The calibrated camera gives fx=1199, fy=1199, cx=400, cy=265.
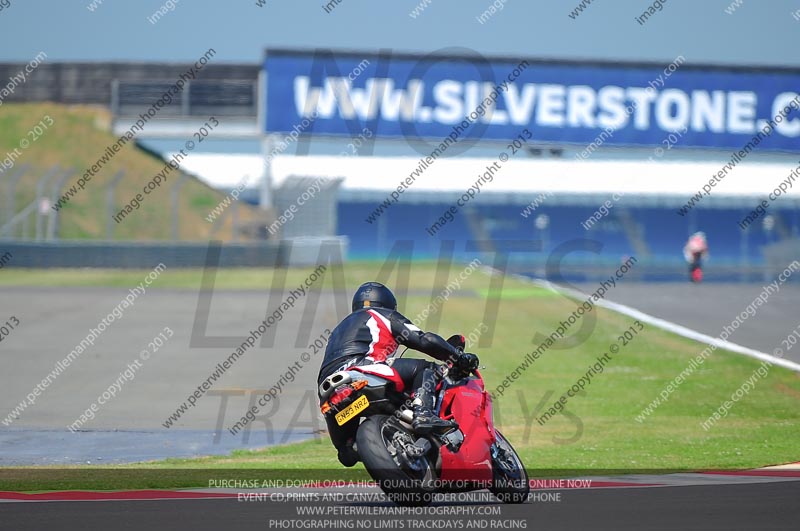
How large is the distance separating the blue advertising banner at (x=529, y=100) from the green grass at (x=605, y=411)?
21584 mm

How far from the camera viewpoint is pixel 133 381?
60.4ft

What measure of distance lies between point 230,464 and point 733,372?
1044cm

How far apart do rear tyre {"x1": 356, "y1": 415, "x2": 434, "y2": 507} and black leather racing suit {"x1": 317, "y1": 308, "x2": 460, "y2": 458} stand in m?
0.40

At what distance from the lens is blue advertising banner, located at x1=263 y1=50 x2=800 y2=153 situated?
5009 cm

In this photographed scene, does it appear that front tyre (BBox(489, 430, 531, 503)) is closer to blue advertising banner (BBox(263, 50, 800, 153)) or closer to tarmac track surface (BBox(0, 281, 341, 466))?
tarmac track surface (BBox(0, 281, 341, 466))

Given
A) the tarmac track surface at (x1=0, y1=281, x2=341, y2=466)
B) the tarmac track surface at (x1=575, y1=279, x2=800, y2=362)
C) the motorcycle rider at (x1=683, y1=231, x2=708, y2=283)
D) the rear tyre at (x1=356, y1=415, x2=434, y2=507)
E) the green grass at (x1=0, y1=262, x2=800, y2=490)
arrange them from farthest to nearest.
Result: the motorcycle rider at (x1=683, y1=231, x2=708, y2=283) < the tarmac track surface at (x1=575, y1=279, x2=800, y2=362) < the tarmac track surface at (x1=0, y1=281, x2=341, y2=466) < the green grass at (x1=0, y1=262, x2=800, y2=490) < the rear tyre at (x1=356, y1=415, x2=434, y2=507)

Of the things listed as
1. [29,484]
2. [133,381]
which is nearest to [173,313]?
[133,381]

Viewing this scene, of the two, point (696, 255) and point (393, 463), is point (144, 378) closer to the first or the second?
point (393, 463)

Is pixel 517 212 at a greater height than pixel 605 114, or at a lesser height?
lesser

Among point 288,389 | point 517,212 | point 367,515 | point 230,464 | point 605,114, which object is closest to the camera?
point 367,515

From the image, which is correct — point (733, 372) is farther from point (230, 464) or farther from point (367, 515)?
point (367, 515)

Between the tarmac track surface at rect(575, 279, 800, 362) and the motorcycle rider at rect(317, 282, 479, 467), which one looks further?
the tarmac track surface at rect(575, 279, 800, 362)

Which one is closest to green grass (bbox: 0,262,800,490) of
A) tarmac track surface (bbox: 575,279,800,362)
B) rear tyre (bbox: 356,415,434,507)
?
tarmac track surface (bbox: 575,279,800,362)

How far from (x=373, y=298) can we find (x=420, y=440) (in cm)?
124
